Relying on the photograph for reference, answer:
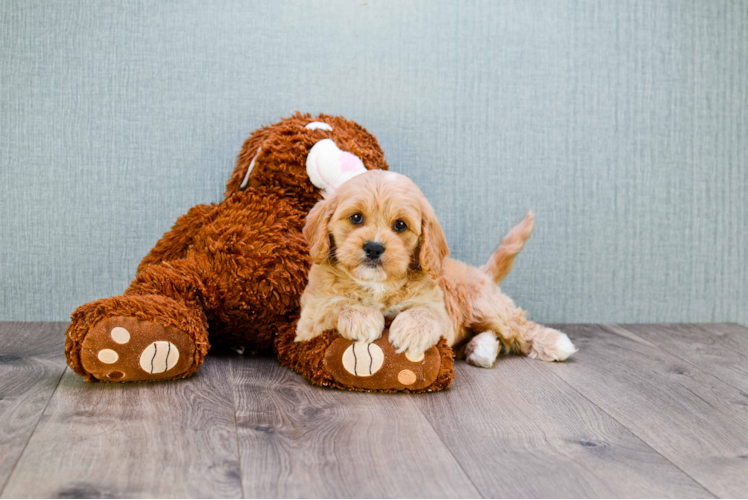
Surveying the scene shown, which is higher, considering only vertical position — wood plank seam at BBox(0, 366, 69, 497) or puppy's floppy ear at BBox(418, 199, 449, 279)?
puppy's floppy ear at BBox(418, 199, 449, 279)

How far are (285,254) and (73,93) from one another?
3.18 ft

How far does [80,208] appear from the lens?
2146 mm

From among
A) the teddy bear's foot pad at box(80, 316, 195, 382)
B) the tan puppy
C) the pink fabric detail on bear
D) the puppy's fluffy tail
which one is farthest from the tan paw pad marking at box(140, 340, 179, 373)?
the puppy's fluffy tail

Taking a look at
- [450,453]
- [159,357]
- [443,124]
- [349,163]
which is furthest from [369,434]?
[443,124]

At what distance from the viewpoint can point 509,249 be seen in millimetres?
2006

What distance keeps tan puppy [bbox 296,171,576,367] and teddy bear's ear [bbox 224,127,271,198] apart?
0.42 m

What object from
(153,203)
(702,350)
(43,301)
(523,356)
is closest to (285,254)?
(153,203)

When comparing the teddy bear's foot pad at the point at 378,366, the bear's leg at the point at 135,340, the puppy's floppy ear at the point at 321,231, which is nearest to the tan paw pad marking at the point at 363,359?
the teddy bear's foot pad at the point at 378,366

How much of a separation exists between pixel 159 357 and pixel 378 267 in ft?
1.83

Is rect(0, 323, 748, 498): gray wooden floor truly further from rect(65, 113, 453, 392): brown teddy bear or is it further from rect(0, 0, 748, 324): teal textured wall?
rect(0, 0, 748, 324): teal textured wall

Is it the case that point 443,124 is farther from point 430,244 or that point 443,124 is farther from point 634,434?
point 634,434

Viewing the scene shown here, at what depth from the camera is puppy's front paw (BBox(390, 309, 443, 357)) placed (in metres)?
1.53

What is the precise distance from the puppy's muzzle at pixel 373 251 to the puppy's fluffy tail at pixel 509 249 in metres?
0.67

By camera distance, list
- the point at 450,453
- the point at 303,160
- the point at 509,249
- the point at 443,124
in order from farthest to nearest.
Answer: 1. the point at 443,124
2. the point at 509,249
3. the point at 303,160
4. the point at 450,453
